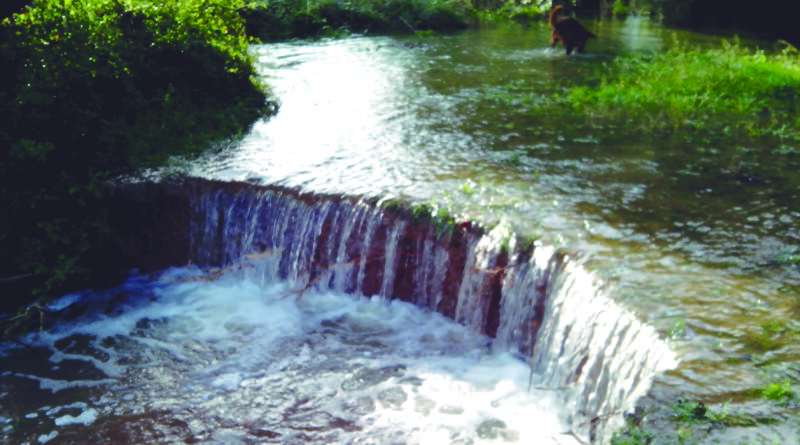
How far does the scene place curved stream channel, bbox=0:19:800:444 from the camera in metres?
4.76

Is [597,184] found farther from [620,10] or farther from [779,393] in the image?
[620,10]

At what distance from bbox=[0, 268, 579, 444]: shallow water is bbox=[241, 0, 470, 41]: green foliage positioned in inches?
417

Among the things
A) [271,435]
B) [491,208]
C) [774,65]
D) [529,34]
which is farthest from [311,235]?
[529,34]

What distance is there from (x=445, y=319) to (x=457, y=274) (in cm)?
43

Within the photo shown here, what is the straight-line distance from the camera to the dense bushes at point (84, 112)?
24.1 feet

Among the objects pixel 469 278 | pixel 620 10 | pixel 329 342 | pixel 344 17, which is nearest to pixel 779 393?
pixel 469 278

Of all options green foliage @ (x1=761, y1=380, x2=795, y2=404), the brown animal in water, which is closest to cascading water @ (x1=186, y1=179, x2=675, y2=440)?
green foliage @ (x1=761, y1=380, x2=795, y2=404)

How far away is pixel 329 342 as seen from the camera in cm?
645

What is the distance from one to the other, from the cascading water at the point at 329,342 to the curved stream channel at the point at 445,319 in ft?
0.08

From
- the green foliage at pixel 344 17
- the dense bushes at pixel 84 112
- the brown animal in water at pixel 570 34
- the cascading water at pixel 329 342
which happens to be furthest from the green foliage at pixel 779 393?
the green foliage at pixel 344 17

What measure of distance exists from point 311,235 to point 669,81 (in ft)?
22.1

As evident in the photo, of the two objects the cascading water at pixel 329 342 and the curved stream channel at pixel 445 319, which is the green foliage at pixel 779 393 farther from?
the cascading water at pixel 329 342

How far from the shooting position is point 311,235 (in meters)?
7.25

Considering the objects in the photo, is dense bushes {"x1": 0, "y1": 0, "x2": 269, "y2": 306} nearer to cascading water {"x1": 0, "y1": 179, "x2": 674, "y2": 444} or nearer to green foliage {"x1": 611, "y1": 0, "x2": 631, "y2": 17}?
cascading water {"x1": 0, "y1": 179, "x2": 674, "y2": 444}
